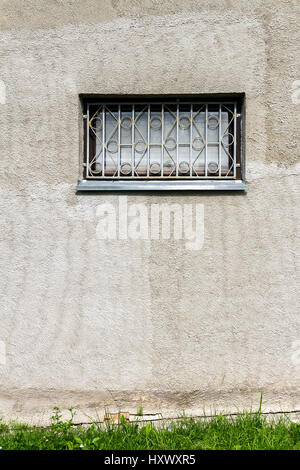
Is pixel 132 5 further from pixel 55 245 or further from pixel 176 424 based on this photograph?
pixel 176 424

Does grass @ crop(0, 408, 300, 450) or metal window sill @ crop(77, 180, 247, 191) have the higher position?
metal window sill @ crop(77, 180, 247, 191)

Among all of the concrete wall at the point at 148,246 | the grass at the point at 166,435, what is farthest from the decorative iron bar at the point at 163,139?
the grass at the point at 166,435

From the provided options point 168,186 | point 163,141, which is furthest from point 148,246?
point 163,141

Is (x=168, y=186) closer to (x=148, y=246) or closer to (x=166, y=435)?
(x=148, y=246)

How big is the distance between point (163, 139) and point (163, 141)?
17 mm

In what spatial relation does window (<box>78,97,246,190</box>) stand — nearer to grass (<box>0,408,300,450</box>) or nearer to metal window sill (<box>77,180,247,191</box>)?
metal window sill (<box>77,180,247,191</box>)

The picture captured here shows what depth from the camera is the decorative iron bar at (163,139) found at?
125 inches

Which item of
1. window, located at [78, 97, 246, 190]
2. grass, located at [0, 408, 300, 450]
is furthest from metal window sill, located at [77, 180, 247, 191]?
grass, located at [0, 408, 300, 450]

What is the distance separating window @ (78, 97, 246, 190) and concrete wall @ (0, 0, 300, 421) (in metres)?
0.13

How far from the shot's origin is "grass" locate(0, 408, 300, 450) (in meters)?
2.64

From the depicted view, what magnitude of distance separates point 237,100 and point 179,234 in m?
1.17

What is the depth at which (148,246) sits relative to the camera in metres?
3.07

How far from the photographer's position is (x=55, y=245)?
3092 millimetres
